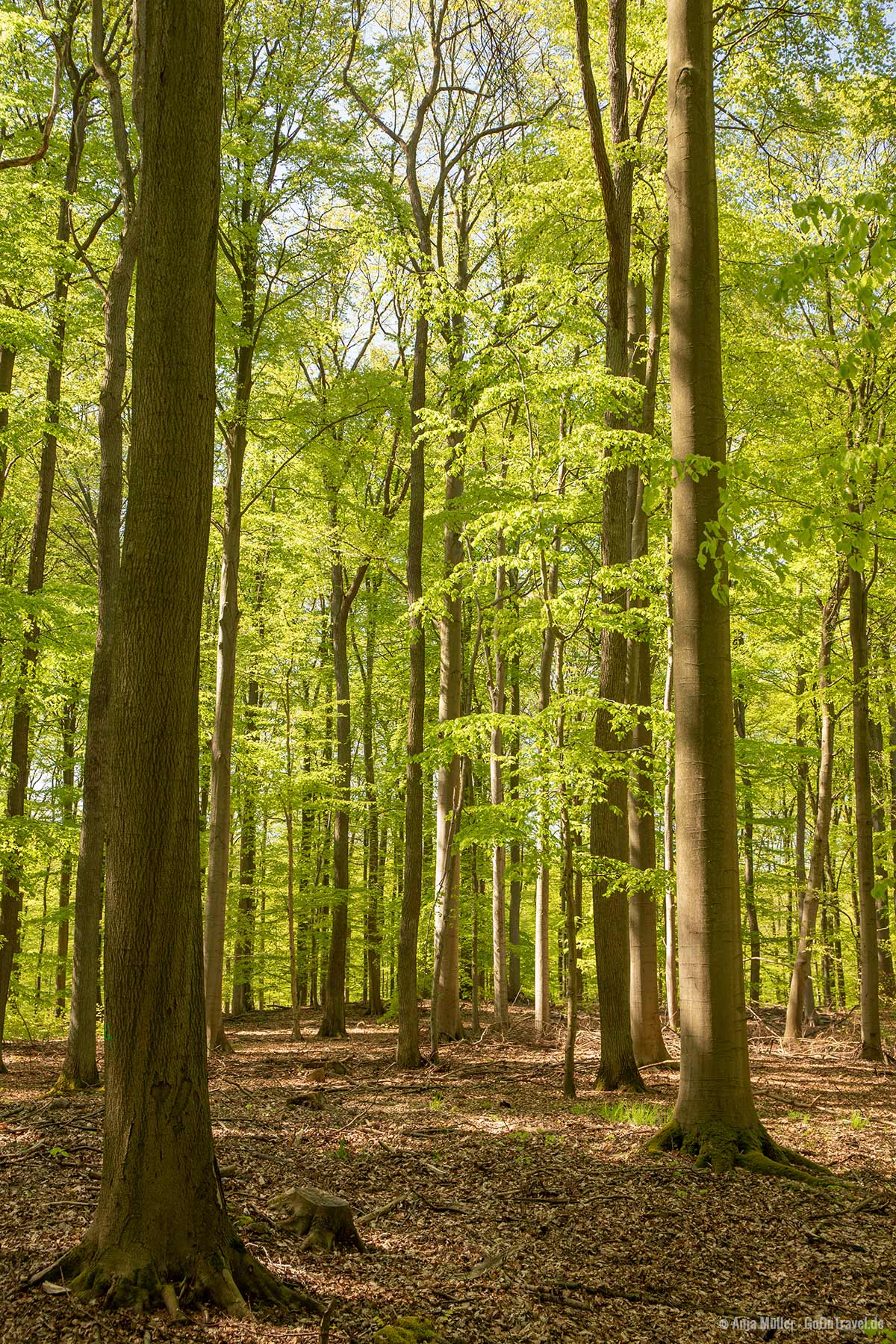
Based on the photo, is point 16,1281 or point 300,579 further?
point 300,579

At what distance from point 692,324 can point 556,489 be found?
3656 millimetres

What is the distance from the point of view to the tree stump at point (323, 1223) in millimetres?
4219

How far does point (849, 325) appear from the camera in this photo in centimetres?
1373

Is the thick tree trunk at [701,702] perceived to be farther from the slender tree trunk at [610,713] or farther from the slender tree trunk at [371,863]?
the slender tree trunk at [371,863]

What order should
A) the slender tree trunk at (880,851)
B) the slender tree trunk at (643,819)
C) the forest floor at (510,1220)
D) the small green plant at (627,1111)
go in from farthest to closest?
the slender tree trunk at (880,851), the slender tree trunk at (643,819), the small green plant at (627,1111), the forest floor at (510,1220)

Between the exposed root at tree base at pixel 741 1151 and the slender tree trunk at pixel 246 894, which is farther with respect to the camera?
the slender tree trunk at pixel 246 894

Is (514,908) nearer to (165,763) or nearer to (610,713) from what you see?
(610,713)

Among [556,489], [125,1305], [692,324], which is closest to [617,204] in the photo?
[556,489]

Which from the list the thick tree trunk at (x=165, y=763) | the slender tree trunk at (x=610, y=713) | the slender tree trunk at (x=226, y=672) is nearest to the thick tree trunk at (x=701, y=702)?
the slender tree trunk at (x=610, y=713)

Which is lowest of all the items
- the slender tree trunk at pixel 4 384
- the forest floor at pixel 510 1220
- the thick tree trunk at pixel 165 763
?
the forest floor at pixel 510 1220

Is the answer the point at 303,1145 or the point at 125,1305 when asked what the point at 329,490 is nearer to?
the point at 303,1145

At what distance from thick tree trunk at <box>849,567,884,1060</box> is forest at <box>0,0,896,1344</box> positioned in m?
0.08

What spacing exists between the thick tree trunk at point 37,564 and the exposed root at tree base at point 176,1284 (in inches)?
309

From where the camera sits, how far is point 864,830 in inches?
457
